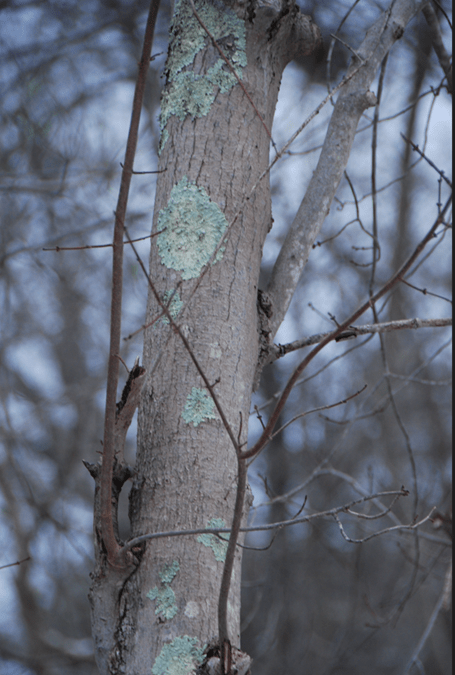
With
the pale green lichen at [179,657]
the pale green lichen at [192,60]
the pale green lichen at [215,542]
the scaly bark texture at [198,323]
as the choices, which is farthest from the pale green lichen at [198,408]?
the pale green lichen at [192,60]

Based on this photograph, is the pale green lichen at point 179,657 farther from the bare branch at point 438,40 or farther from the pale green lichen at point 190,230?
the bare branch at point 438,40

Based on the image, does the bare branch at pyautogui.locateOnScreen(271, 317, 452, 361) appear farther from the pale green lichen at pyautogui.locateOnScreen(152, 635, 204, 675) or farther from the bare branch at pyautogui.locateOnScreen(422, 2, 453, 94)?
the bare branch at pyautogui.locateOnScreen(422, 2, 453, 94)

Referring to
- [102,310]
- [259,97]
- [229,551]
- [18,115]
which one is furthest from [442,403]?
[229,551]

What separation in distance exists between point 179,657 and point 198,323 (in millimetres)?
541

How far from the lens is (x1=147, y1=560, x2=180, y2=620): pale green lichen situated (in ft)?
2.72

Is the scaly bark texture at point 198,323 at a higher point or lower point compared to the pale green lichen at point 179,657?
higher

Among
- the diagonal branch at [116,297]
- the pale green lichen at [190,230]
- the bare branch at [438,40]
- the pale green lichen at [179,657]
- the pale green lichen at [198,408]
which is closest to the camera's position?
the diagonal branch at [116,297]

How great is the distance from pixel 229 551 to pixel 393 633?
5704 mm

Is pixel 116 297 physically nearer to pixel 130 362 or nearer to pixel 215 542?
pixel 215 542

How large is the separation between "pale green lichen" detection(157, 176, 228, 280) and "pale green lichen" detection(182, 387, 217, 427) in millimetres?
234

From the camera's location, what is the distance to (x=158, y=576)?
33.7 inches

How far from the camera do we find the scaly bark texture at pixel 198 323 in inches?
33.4

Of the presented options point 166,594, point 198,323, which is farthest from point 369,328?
point 166,594

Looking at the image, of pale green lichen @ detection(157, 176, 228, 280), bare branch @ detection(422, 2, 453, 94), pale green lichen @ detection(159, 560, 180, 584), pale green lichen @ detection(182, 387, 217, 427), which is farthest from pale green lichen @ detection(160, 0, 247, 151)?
pale green lichen @ detection(159, 560, 180, 584)
